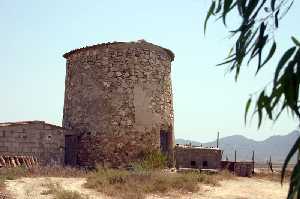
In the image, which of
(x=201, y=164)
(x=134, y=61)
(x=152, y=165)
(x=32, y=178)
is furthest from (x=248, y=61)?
(x=201, y=164)

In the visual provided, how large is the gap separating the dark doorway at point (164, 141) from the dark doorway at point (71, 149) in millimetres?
4175

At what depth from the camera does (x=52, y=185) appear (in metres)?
13.2

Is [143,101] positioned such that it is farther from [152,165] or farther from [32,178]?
[32,178]

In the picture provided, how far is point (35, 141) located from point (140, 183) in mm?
6712

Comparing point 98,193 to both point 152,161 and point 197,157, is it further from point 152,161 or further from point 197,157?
point 197,157

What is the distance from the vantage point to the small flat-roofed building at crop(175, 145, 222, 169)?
21719mm

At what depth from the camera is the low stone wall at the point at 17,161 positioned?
17.1 meters

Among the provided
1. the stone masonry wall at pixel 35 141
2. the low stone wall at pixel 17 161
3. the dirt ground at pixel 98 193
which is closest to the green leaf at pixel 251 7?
the dirt ground at pixel 98 193

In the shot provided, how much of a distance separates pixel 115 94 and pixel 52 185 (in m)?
7.77

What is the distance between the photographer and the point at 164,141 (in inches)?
840

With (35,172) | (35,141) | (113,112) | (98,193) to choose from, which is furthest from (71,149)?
(98,193)

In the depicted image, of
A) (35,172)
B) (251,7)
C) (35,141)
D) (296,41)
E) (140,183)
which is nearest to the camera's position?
(296,41)

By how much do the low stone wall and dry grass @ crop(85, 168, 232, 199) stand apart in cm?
355

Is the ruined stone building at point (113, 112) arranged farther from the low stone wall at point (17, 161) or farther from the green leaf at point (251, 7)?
the green leaf at point (251, 7)
